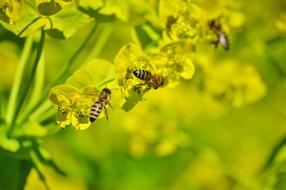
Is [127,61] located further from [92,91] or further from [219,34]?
[219,34]

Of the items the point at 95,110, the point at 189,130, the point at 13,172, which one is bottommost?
the point at 189,130

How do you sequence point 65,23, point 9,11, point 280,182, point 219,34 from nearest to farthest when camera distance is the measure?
point 9,11
point 65,23
point 219,34
point 280,182

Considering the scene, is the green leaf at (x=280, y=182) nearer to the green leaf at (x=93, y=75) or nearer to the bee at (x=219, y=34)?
the bee at (x=219, y=34)

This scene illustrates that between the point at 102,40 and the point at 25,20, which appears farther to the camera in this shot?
the point at 102,40

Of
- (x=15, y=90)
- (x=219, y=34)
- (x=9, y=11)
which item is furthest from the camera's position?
(x=219, y=34)

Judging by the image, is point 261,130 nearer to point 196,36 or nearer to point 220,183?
point 220,183

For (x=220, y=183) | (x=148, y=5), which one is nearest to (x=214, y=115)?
(x=220, y=183)

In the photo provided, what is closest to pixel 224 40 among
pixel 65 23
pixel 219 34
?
pixel 219 34
